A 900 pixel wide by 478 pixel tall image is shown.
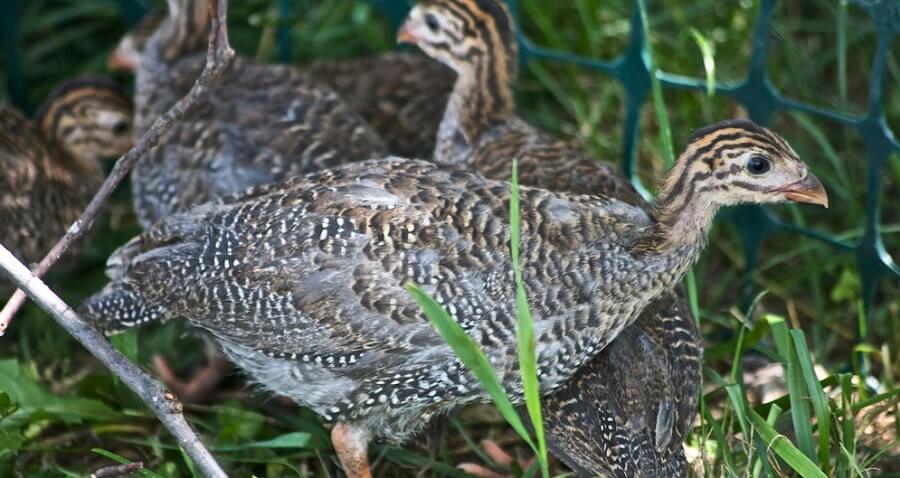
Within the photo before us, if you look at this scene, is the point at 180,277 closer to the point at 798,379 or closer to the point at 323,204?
the point at 323,204

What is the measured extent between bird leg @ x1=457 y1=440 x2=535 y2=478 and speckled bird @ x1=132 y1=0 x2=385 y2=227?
45.8 inches

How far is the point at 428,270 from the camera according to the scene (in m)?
3.89

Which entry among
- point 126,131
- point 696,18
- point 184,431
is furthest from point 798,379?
point 126,131

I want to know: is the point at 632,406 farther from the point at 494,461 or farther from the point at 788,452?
the point at 494,461

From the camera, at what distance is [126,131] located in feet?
18.4

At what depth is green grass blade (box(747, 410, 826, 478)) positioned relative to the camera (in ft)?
12.4

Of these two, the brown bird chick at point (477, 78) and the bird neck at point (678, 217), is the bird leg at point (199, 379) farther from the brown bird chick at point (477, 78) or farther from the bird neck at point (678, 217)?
the bird neck at point (678, 217)

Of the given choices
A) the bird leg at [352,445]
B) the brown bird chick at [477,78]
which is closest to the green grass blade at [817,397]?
the brown bird chick at [477,78]

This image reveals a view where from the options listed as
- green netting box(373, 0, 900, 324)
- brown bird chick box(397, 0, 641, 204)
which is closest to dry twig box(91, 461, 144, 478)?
brown bird chick box(397, 0, 641, 204)

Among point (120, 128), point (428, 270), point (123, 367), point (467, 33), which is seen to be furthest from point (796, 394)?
point (120, 128)

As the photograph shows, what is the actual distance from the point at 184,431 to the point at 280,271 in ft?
1.84

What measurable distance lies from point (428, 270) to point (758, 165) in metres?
1.02

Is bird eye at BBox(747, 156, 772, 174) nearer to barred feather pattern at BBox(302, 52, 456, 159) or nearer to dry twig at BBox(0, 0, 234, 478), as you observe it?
dry twig at BBox(0, 0, 234, 478)

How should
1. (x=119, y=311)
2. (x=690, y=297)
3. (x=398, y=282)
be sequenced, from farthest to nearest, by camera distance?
(x=690, y=297)
(x=119, y=311)
(x=398, y=282)
